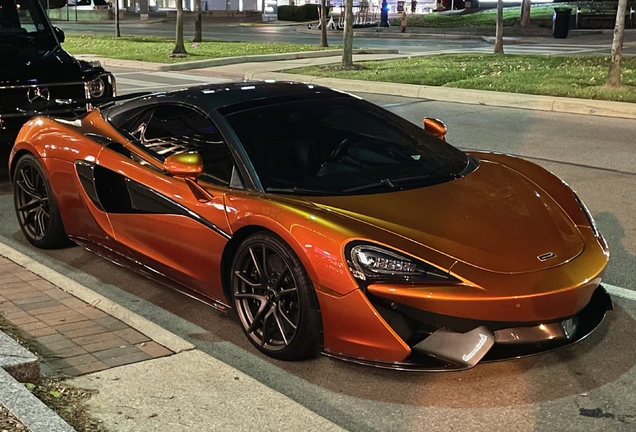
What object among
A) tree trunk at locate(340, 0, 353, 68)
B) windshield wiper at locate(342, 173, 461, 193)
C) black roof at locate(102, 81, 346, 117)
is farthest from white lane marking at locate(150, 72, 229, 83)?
windshield wiper at locate(342, 173, 461, 193)

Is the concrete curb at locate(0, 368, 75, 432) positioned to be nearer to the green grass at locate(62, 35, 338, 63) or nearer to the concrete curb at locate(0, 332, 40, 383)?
the concrete curb at locate(0, 332, 40, 383)

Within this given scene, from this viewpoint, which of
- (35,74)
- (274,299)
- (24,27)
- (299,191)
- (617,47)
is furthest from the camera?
(617,47)

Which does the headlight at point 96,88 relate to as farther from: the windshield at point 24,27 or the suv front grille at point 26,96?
the windshield at point 24,27

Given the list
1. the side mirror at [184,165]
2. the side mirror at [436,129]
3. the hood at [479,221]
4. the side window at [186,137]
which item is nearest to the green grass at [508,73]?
the side mirror at [436,129]

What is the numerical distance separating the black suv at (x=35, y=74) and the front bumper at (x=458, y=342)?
482 cm

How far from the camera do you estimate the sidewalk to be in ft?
12.4

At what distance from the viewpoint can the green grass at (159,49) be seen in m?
25.0

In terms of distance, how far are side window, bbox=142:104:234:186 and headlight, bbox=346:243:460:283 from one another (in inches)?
42.6

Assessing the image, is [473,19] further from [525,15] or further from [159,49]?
[159,49]

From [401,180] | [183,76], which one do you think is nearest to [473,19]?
[183,76]

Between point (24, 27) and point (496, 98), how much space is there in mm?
7880

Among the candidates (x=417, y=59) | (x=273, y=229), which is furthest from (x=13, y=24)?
(x=417, y=59)

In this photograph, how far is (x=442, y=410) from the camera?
3.99 m

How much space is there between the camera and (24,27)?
10352 millimetres
